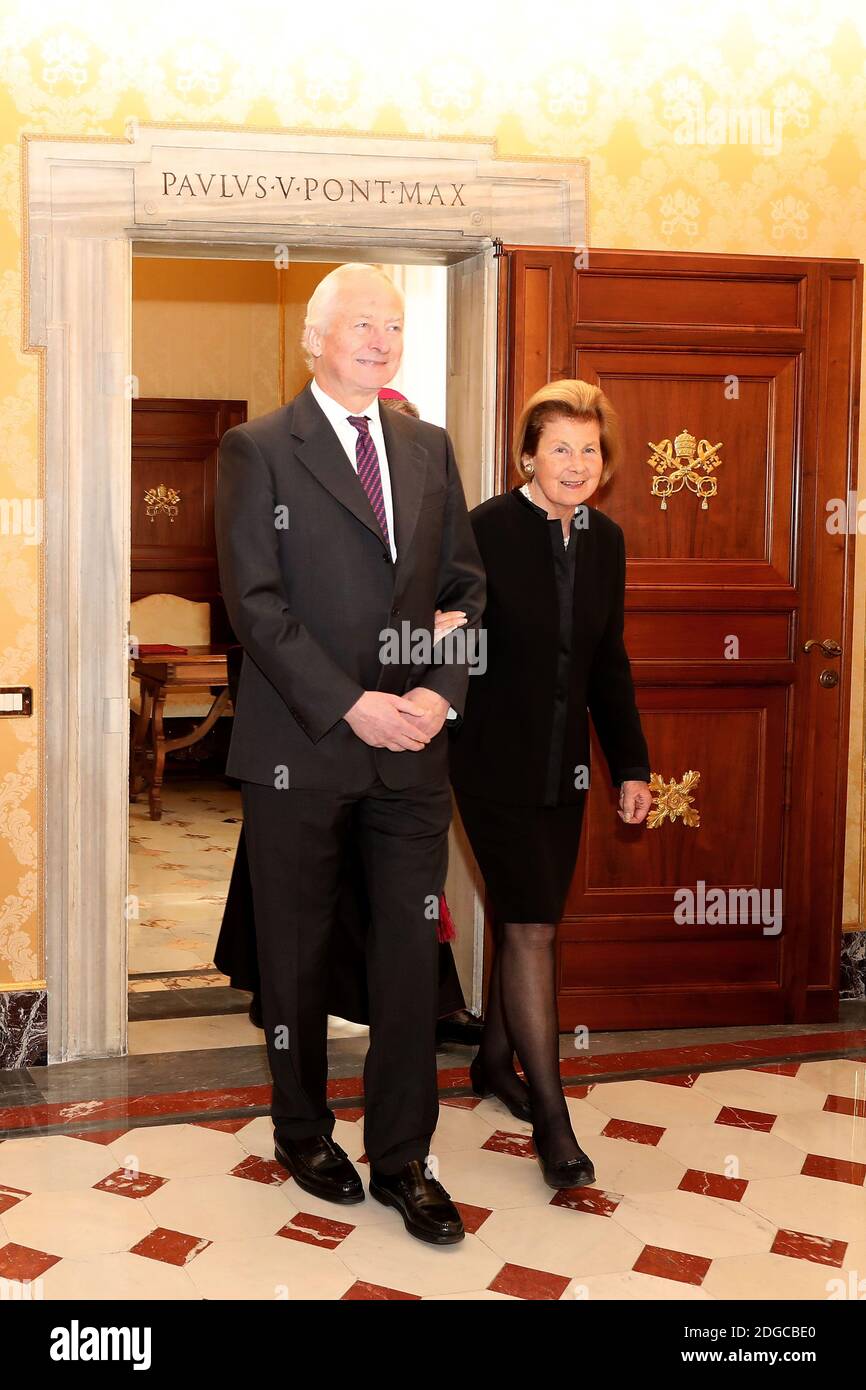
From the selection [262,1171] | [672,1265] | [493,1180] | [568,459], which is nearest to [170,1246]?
[262,1171]

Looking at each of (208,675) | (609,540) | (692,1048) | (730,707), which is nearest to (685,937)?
(692,1048)

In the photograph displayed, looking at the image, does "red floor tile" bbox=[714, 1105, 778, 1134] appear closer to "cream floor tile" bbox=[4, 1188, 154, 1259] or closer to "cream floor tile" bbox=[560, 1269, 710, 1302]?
"cream floor tile" bbox=[560, 1269, 710, 1302]

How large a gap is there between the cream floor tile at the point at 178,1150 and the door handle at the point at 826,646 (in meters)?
2.19

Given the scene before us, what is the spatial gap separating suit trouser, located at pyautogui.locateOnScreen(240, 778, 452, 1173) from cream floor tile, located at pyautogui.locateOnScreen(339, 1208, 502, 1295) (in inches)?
6.0

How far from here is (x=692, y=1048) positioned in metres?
4.28

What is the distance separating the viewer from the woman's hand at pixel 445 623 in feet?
10.1

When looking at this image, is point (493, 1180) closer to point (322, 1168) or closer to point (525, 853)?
point (322, 1168)

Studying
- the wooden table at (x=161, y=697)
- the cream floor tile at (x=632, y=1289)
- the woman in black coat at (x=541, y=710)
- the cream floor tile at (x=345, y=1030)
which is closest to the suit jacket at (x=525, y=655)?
the woman in black coat at (x=541, y=710)

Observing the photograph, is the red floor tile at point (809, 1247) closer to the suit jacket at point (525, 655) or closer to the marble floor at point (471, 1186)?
the marble floor at point (471, 1186)

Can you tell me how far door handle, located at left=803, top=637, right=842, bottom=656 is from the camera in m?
4.44

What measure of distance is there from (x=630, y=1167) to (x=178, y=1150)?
1049 mm

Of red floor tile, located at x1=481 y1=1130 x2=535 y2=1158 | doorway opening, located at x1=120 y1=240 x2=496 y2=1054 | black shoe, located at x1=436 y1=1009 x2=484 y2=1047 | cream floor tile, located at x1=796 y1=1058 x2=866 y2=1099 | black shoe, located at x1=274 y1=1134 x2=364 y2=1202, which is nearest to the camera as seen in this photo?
black shoe, located at x1=274 y1=1134 x2=364 y2=1202

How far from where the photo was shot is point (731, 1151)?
3.51 metres

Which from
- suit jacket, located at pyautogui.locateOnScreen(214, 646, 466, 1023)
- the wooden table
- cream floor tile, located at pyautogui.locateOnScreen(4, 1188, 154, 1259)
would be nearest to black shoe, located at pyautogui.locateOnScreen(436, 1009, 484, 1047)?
suit jacket, located at pyautogui.locateOnScreen(214, 646, 466, 1023)
